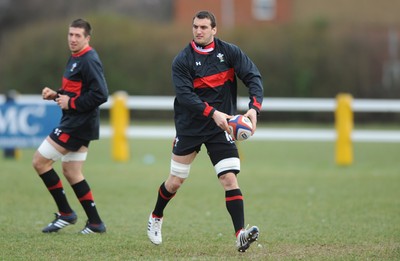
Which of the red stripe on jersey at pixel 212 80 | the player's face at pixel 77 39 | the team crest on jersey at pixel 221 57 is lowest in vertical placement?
the red stripe on jersey at pixel 212 80

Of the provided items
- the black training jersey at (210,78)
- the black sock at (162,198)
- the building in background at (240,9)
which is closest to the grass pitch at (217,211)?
the black sock at (162,198)

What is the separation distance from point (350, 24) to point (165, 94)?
8.22 m

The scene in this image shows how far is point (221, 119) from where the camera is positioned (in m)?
7.01

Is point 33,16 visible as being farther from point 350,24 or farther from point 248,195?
point 248,195

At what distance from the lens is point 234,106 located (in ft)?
24.9

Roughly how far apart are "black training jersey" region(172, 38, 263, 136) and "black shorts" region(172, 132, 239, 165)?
5cm

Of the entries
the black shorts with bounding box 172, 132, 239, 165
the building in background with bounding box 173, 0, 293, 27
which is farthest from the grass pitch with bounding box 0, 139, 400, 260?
the building in background with bounding box 173, 0, 293, 27

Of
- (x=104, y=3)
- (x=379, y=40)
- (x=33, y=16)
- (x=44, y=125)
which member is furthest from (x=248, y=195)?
(x=104, y=3)

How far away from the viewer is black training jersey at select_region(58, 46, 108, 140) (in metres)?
8.09

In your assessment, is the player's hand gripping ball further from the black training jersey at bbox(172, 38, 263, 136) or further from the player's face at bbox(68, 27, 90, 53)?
the player's face at bbox(68, 27, 90, 53)

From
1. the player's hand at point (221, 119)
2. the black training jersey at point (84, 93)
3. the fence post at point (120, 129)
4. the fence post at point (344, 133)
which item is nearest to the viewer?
the player's hand at point (221, 119)

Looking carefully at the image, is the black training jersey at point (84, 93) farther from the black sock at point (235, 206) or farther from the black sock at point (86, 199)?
the black sock at point (235, 206)

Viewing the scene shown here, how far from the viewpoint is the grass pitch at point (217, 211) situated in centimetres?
736

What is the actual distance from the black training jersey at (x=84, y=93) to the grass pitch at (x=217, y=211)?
44.7 inches
